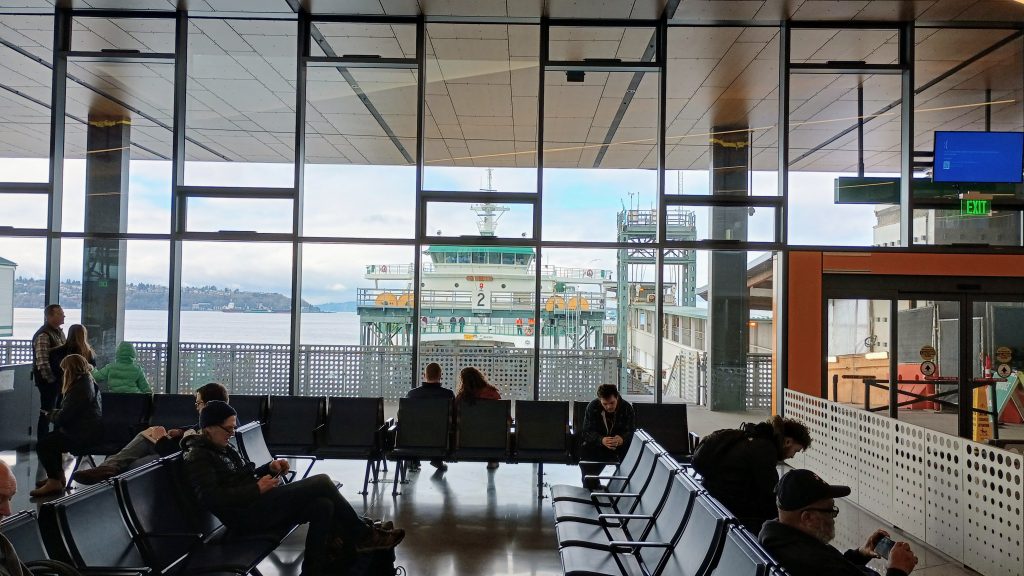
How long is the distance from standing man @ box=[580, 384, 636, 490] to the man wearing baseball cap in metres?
2.73

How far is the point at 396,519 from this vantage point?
484cm

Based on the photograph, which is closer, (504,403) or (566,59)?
(504,403)

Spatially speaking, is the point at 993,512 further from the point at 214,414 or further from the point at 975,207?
the point at 975,207

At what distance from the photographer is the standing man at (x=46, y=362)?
6.05 metres

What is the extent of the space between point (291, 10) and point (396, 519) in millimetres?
5310

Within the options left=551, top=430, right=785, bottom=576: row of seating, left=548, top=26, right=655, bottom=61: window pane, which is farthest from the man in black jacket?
left=548, top=26, right=655, bottom=61: window pane

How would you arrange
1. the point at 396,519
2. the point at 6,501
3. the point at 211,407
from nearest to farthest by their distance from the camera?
the point at 6,501
the point at 211,407
the point at 396,519

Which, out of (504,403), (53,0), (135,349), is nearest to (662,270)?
(504,403)

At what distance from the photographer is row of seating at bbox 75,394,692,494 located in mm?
5668

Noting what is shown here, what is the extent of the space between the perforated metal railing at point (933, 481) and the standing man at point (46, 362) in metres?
7.13

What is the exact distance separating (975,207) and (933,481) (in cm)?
406

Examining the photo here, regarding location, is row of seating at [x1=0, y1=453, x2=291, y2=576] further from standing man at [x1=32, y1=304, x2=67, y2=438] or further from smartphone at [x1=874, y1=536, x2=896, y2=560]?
standing man at [x1=32, y1=304, x2=67, y2=438]

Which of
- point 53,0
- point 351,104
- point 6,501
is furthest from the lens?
point 351,104

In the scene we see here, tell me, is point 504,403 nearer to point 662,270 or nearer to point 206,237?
point 662,270
